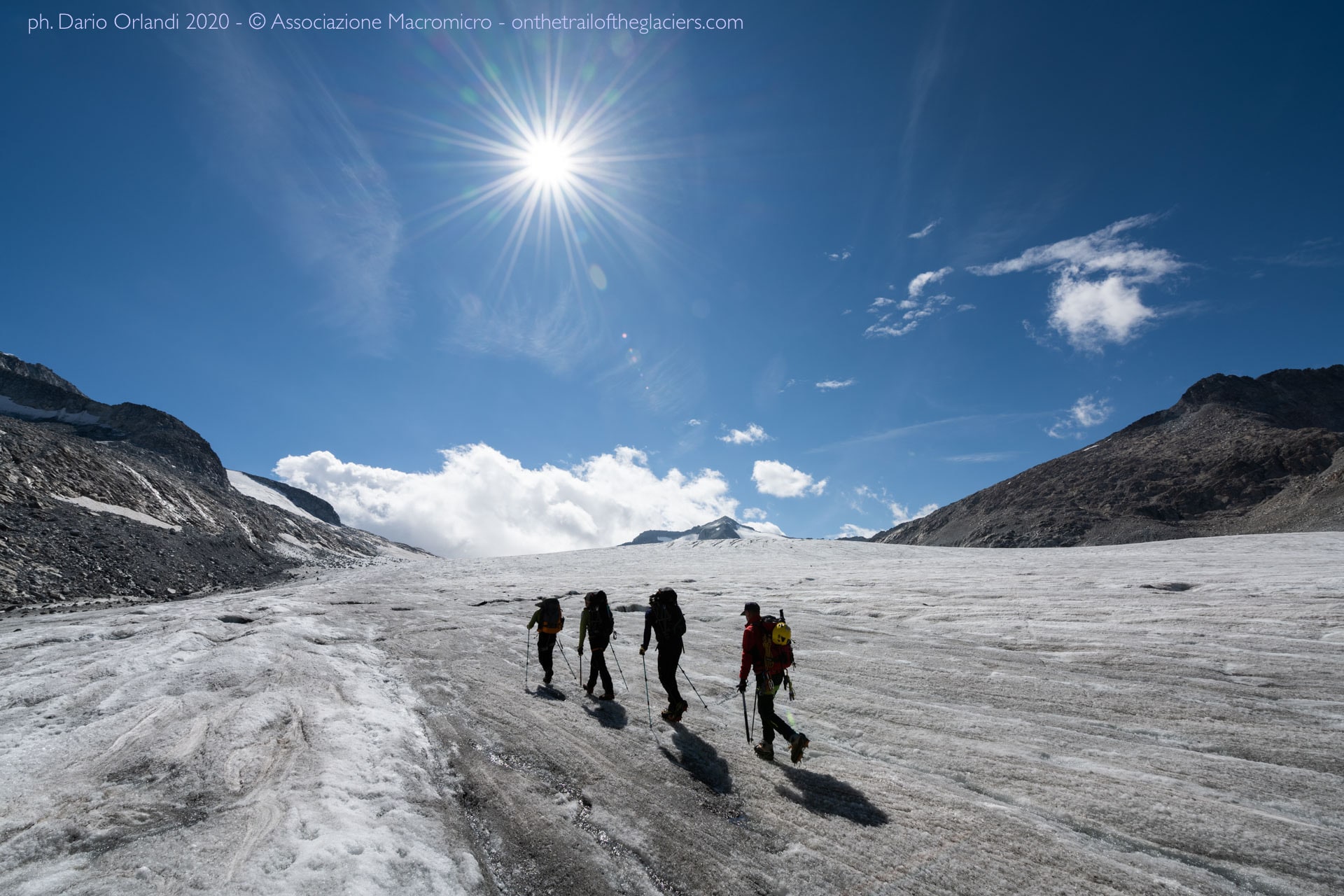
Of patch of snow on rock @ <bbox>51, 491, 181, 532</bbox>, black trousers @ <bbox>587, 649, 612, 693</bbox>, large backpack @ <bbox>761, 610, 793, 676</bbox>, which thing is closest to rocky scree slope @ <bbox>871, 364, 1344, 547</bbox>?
large backpack @ <bbox>761, 610, 793, 676</bbox>

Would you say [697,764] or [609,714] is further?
[609,714]

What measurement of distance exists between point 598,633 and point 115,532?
4542cm

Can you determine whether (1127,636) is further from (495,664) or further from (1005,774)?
(495,664)

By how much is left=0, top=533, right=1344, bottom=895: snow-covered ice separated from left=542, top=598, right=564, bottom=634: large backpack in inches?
52.9

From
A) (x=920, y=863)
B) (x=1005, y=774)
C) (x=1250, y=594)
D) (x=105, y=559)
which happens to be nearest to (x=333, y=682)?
(x=920, y=863)

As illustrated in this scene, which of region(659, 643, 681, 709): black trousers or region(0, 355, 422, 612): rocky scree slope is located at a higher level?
region(0, 355, 422, 612): rocky scree slope

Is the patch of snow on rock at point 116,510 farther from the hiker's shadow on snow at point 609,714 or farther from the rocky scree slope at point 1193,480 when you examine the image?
the rocky scree slope at point 1193,480

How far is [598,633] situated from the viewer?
1146 centimetres

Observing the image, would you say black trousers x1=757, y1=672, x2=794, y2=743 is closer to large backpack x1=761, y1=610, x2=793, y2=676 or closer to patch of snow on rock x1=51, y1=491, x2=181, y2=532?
large backpack x1=761, y1=610, x2=793, y2=676

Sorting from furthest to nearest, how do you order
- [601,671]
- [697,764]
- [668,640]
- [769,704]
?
[601,671]
[668,640]
[769,704]
[697,764]

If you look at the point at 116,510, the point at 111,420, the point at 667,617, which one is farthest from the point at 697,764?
the point at 111,420

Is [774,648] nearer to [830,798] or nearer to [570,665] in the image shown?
[830,798]

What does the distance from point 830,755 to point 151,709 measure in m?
10.8

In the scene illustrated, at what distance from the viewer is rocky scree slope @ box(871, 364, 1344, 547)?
263 feet
